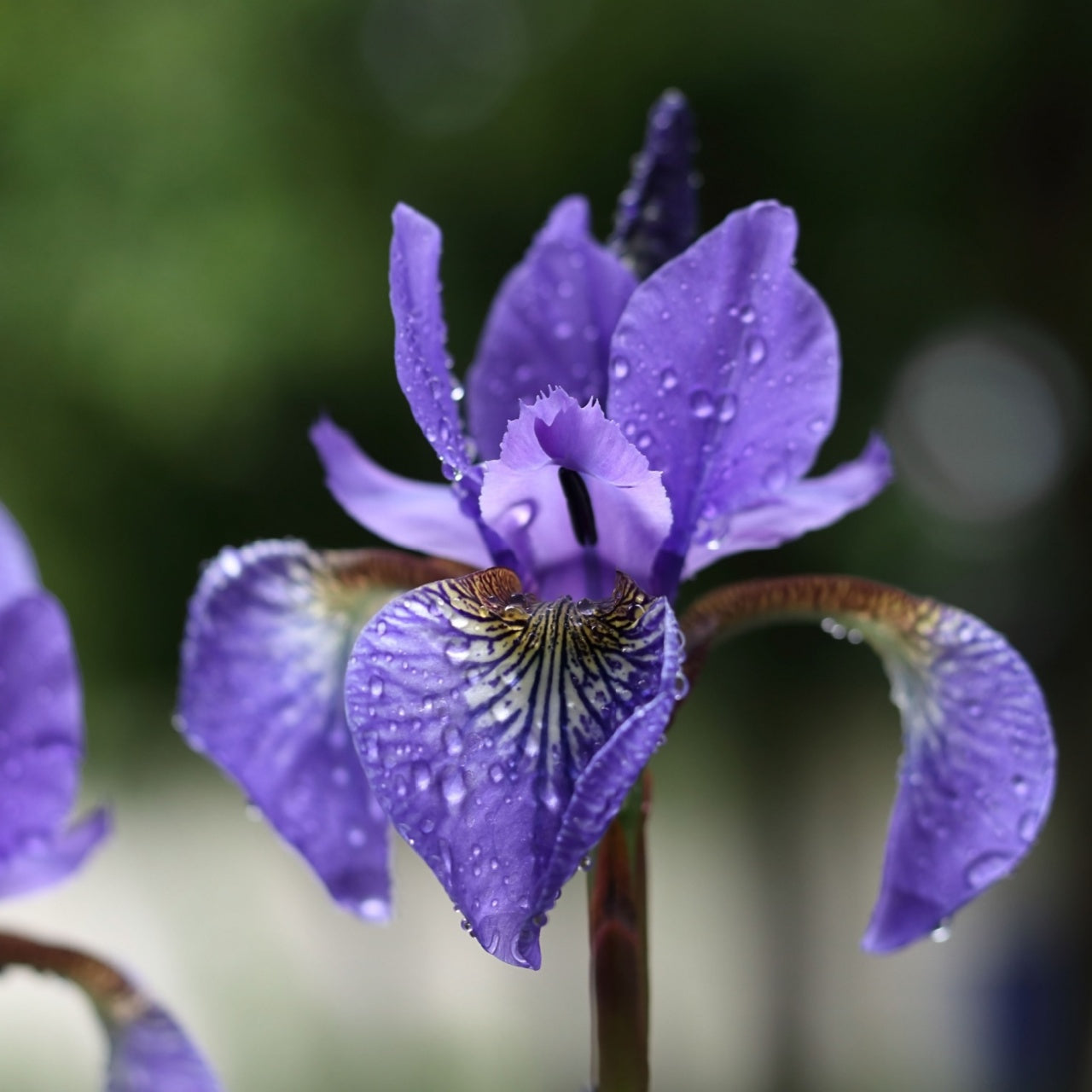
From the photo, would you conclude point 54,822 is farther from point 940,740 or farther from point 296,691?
point 940,740

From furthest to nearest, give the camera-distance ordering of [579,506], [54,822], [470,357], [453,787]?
[470,357]
[54,822]
[579,506]
[453,787]

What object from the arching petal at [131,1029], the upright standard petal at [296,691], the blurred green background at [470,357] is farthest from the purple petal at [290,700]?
the blurred green background at [470,357]

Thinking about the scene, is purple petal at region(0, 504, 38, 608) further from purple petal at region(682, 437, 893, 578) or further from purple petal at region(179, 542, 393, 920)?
purple petal at region(682, 437, 893, 578)

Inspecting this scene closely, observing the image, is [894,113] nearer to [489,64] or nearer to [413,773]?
[489,64]

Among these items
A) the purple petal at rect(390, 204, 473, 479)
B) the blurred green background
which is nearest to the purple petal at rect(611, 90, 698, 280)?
the purple petal at rect(390, 204, 473, 479)

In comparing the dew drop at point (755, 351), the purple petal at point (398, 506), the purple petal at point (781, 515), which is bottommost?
the purple petal at point (781, 515)

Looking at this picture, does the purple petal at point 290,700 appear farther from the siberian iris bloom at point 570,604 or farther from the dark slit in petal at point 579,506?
the dark slit in petal at point 579,506

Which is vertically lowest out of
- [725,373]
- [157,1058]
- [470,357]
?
[470,357]

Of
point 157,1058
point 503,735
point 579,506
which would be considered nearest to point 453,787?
point 503,735
